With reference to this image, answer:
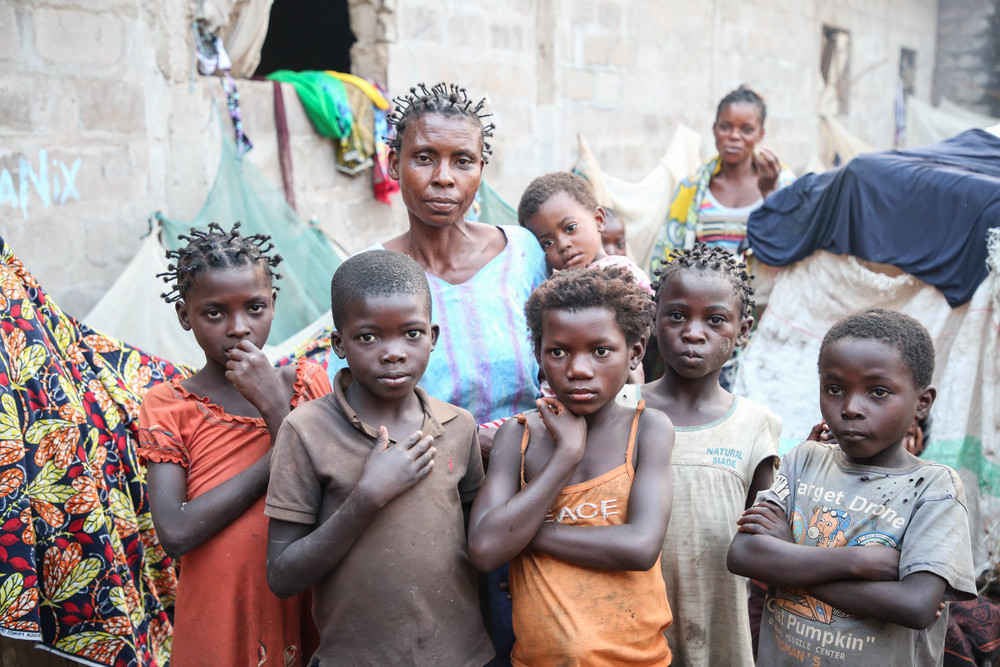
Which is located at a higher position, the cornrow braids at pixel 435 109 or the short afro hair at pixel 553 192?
the cornrow braids at pixel 435 109

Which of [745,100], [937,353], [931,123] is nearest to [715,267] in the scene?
[937,353]

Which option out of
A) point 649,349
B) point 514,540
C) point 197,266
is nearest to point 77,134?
point 197,266

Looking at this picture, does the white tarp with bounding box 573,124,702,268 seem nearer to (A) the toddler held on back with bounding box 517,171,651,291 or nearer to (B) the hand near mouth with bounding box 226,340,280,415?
(A) the toddler held on back with bounding box 517,171,651,291

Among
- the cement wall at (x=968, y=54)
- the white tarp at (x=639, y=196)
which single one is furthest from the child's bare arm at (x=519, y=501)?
the cement wall at (x=968, y=54)

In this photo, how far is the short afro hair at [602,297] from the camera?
1845 mm

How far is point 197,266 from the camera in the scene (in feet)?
6.63

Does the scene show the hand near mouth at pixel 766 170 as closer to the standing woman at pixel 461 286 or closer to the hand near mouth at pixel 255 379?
the standing woman at pixel 461 286

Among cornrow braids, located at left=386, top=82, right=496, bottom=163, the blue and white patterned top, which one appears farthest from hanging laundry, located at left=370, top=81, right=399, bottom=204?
the blue and white patterned top

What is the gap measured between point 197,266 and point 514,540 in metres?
1.02

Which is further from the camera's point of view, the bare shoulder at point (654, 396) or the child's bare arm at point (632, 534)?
the bare shoulder at point (654, 396)

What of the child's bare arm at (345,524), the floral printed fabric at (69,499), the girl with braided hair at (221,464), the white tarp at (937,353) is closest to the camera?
the child's bare arm at (345,524)

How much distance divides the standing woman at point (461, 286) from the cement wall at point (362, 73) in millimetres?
2248

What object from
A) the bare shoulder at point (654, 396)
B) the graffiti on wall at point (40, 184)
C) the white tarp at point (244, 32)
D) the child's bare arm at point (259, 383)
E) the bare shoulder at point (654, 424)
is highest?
the white tarp at point (244, 32)

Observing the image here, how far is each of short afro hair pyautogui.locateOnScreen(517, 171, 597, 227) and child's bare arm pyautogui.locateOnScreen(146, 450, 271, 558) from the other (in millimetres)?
1298
